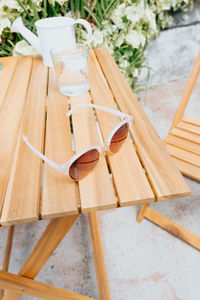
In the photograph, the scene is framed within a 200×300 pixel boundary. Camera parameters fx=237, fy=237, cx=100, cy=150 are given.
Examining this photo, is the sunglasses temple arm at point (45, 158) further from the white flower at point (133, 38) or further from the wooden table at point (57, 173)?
the white flower at point (133, 38)

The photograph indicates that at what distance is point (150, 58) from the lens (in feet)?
8.89

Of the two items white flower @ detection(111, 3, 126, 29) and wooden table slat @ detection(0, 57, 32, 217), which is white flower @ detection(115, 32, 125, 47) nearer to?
white flower @ detection(111, 3, 126, 29)

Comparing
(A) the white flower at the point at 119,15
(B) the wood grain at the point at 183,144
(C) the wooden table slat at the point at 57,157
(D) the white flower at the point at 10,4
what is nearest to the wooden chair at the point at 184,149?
(B) the wood grain at the point at 183,144

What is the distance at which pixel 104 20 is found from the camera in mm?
2055

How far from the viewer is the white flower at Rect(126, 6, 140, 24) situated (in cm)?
204

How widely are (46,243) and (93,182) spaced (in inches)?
11.0

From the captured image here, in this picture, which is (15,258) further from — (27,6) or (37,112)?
(27,6)

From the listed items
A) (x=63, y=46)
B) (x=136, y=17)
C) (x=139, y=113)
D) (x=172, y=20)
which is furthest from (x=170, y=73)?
(x=139, y=113)

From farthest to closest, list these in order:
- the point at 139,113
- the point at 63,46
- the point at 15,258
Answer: the point at 15,258
the point at 63,46
the point at 139,113

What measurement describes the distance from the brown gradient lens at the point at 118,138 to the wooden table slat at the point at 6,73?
0.53 meters

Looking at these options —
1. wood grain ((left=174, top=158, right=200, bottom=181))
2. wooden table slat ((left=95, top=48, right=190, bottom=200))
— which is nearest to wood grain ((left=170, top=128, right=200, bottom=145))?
wood grain ((left=174, top=158, right=200, bottom=181))

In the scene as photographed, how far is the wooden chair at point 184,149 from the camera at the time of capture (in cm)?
110

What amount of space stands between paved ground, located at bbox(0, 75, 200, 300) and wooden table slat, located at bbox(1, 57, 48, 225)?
83cm

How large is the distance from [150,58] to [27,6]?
145 centimetres
